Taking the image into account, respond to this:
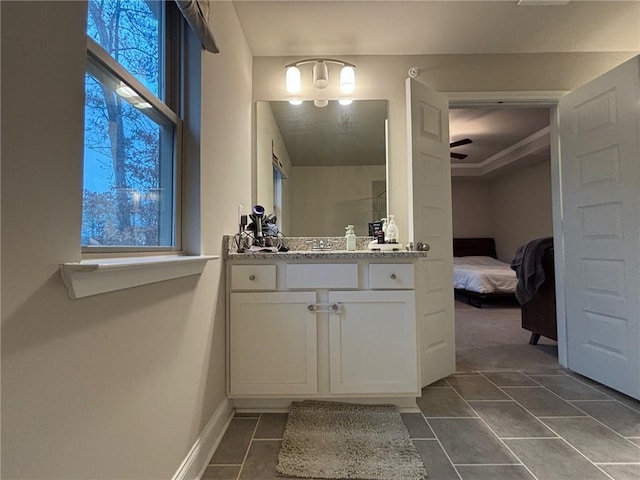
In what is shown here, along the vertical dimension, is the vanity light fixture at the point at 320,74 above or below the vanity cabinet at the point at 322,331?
above

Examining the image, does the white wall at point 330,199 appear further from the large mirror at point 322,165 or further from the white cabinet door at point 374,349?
the white cabinet door at point 374,349

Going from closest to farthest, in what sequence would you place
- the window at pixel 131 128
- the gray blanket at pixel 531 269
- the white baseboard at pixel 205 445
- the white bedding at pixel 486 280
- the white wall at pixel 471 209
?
the window at pixel 131 128
the white baseboard at pixel 205 445
the gray blanket at pixel 531 269
the white bedding at pixel 486 280
the white wall at pixel 471 209

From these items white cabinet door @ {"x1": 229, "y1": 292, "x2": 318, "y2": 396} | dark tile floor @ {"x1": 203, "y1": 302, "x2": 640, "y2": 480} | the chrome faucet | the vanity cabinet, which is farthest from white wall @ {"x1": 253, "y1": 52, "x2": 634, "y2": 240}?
dark tile floor @ {"x1": 203, "y1": 302, "x2": 640, "y2": 480}

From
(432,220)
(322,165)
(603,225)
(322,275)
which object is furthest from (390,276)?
(603,225)

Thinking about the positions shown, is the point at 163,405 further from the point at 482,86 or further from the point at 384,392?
the point at 482,86

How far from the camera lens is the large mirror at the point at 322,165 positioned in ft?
7.79

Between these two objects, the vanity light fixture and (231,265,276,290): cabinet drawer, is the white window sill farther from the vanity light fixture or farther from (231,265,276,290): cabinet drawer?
the vanity light fixture

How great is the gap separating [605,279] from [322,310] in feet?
6.01

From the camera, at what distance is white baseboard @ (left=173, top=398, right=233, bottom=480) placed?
3.85ft

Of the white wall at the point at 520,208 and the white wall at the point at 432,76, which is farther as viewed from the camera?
the white wall at the point at 520,208

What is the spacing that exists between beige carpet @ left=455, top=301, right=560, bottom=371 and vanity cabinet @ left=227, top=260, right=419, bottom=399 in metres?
1.06

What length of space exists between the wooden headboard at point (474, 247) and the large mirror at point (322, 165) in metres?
4.95

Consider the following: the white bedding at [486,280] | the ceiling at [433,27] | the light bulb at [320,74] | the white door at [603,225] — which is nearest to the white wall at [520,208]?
the white bedding at [486,280]

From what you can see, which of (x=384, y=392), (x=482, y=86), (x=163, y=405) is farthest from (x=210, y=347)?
(x=482, y=86)
